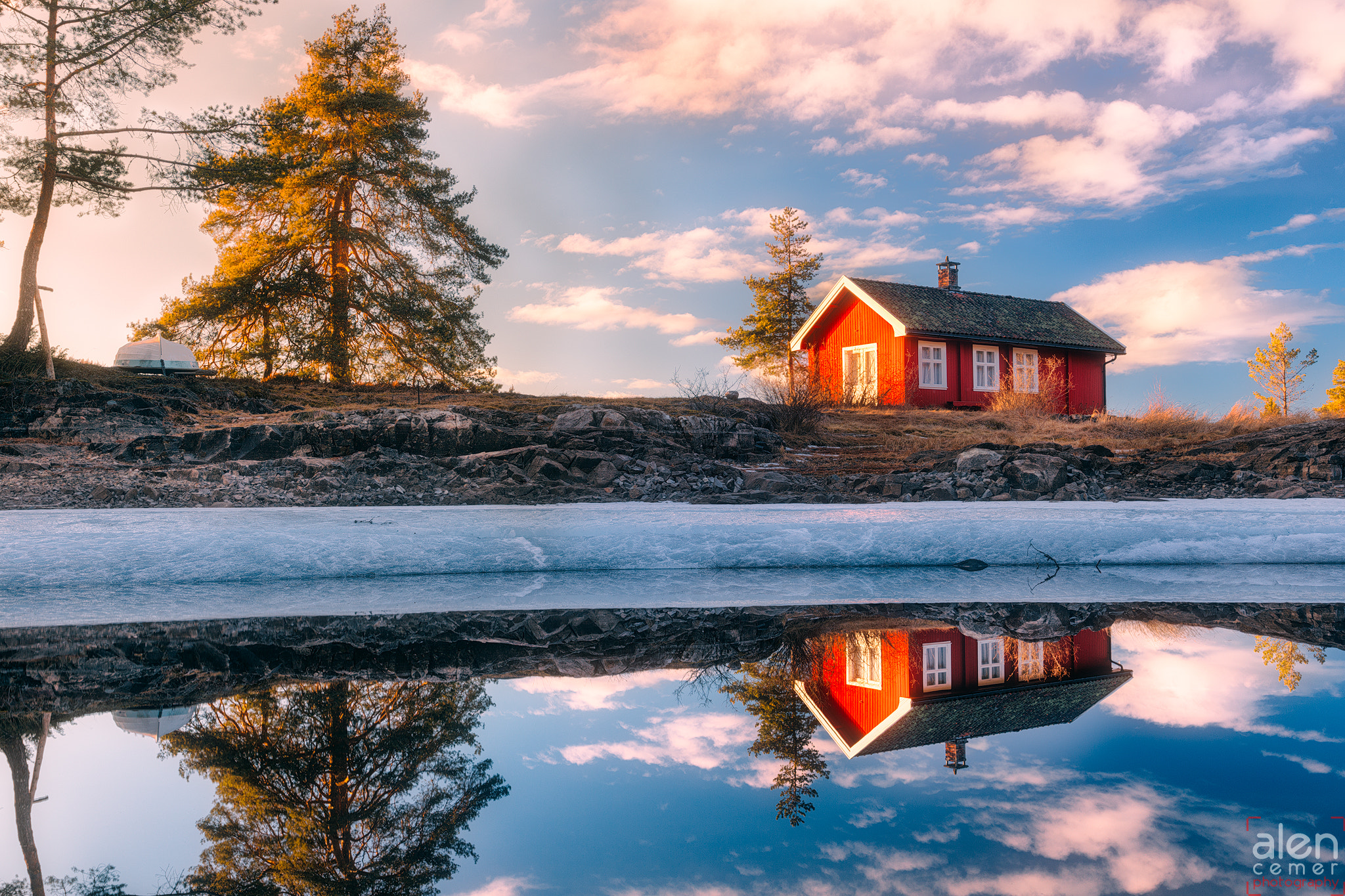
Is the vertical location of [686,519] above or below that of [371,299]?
below

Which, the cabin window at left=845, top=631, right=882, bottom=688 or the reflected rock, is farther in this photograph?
the cabin window at left=845, top=631, right=882, bottom=688

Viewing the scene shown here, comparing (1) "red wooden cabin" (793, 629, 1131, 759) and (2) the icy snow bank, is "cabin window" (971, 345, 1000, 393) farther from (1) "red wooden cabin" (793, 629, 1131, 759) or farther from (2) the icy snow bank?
(1) "red wooden cabin" (793, 629, 1131, 759)

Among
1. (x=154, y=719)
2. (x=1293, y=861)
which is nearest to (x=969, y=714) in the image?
(x=1293, y=861)

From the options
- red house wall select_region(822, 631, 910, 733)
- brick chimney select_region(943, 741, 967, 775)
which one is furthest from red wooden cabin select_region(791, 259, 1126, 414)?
brick chimney select_region(943, 741, 967, 775)

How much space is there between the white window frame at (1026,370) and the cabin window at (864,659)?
20364mm

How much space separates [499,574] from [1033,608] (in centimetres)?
369

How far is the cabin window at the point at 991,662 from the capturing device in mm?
2992

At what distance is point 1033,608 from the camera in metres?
4.39

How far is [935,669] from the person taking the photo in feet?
10.2

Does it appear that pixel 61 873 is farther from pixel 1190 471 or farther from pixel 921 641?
pixel 1190 471

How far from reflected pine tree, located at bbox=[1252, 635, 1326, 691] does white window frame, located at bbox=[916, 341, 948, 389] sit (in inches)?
689

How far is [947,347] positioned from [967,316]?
1851 mm

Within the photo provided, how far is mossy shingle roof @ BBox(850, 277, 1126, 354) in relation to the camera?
21.0 metres

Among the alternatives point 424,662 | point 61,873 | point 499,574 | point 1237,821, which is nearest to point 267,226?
point 499,574
